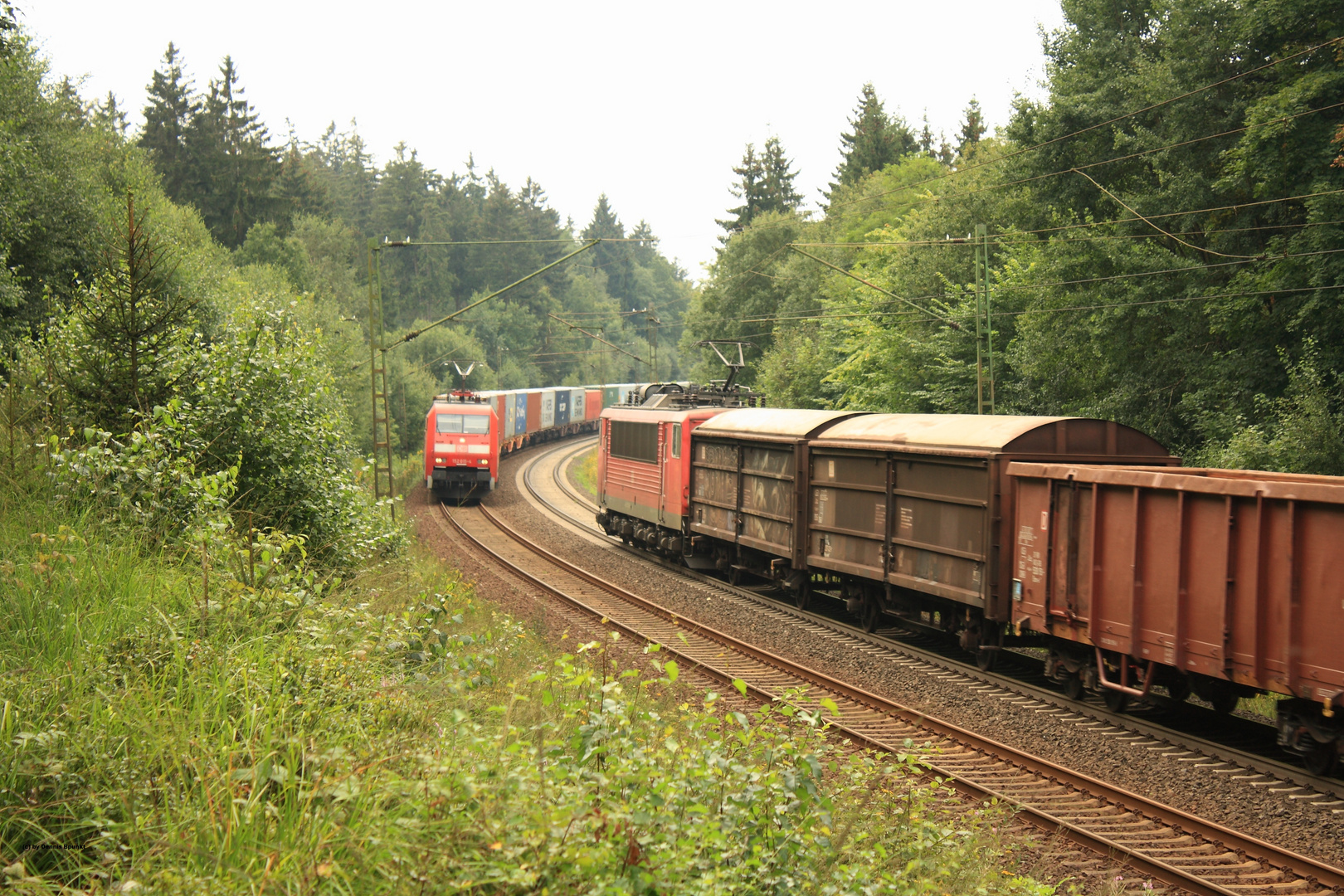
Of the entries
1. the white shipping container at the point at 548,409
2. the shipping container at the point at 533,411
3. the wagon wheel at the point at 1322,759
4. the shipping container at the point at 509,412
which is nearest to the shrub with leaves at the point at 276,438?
the wagon wheel at the point at 1322,759

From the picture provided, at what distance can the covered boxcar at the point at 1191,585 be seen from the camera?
7.43 m

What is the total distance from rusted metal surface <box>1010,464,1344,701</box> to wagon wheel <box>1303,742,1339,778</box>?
0.81 metres

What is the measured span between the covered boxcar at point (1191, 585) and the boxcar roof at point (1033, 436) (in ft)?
2.04

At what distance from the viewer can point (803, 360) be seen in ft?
124

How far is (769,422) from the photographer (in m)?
16.6

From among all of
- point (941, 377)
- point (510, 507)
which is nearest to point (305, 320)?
point (510, 507)

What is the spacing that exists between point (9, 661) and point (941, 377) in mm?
25260

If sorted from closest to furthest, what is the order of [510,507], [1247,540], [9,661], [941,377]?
[9,661], [1247,540], [941,377], [510,507]

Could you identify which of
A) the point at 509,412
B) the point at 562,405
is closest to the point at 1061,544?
the point at 509,412

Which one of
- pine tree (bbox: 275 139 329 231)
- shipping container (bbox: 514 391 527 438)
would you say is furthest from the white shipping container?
pine tree (bbox: 275 139 329 231)

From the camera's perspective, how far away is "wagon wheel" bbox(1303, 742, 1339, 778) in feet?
25.5

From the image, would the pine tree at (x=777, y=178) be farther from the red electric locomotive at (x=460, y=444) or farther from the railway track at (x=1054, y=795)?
the railway track at (x=1054, y=795)

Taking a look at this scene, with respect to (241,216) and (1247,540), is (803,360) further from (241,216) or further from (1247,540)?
(241,216)

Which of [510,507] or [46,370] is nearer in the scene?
[46,370]
